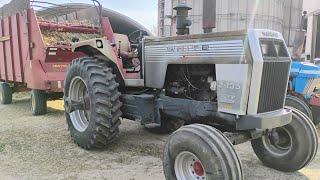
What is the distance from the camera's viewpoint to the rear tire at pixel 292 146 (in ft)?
15.1

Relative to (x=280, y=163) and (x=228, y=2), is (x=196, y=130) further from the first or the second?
(x=228, y=2)

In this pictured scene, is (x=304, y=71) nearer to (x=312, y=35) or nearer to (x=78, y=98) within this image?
(x=78, y=98)

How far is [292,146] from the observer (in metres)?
4.69

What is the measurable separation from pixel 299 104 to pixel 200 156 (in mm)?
3276

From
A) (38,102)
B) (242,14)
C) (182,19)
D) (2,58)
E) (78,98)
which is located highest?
(242,14)

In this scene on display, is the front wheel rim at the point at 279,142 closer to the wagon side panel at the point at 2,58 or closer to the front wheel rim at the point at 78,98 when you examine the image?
the front wheel rim at the point at 78,98

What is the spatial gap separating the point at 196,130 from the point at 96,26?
628 centimetres

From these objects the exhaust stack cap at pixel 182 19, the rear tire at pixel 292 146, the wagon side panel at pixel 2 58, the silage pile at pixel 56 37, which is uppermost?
the exhaust stack cap at pixel 182 19

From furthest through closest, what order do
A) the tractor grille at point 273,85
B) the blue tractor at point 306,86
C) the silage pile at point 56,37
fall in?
the silage pile at point 56,37, the blue tractor at point 306,86, the tractor grille at point 273,85

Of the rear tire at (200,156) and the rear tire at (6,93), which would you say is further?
the rear tire at (6,93)

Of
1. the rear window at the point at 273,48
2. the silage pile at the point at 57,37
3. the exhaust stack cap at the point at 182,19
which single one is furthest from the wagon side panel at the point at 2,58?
the rear window at the point at 273,48

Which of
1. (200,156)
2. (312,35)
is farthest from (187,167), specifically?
(312,35)

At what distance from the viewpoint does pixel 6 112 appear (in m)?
9.00

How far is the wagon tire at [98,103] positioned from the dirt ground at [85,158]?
0.70 ft
